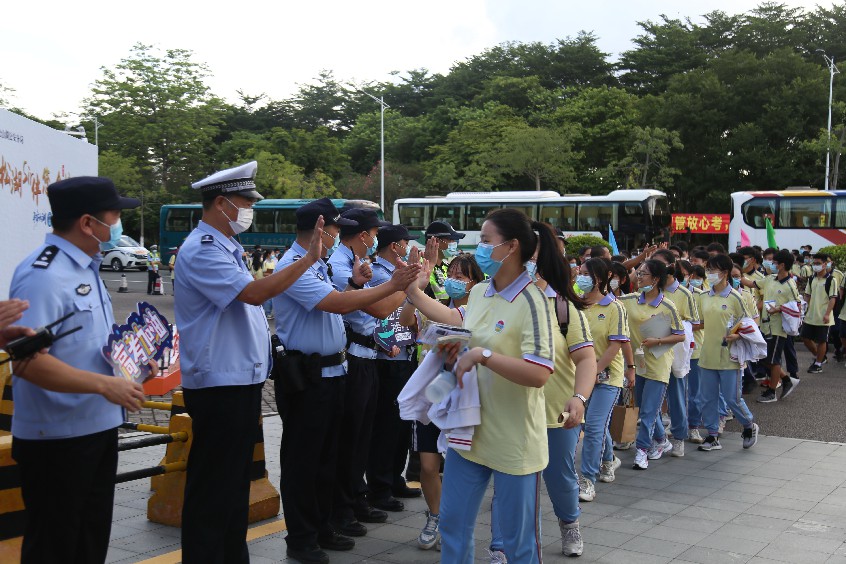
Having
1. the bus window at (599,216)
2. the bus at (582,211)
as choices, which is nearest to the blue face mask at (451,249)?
the bus at (582,211)

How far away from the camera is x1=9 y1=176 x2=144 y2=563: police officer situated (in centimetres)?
318

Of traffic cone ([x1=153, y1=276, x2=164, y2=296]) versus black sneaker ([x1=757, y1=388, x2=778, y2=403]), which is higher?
traffic cone ([x1=153, y1=276, x2=164, y2=296])

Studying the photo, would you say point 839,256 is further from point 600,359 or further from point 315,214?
point 315,214

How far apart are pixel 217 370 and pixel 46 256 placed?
3.21 feet

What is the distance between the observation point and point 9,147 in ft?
23.0

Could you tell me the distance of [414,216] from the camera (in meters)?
37.2

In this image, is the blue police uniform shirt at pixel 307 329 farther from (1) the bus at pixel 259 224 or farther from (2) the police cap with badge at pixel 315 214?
(1) the bus at pixel 259 224

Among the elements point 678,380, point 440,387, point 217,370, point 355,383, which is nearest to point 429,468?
point 355,383

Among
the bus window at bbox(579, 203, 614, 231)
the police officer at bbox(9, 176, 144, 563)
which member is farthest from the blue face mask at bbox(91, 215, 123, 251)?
the bus window at bbox(579, 203, 614, 231)

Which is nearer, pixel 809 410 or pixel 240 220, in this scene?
pixel 240 220

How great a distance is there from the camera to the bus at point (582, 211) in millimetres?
32750

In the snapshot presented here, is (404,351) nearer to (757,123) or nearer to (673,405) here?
(673,405)

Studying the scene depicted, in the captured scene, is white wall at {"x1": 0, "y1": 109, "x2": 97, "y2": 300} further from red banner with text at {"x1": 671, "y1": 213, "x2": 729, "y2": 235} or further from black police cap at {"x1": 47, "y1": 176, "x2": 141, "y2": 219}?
red banner with text at {"x1": 671, "y1": 213, "x2": 729, "y2": 235}

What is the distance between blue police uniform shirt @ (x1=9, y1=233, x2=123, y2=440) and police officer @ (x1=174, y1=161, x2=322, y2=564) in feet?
2.07
